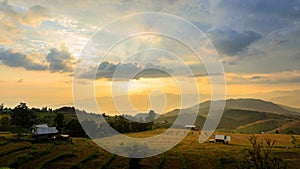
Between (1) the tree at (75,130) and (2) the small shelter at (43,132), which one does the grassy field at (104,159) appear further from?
(1) the tree at (75,130)

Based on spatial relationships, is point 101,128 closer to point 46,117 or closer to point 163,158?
point 46,117

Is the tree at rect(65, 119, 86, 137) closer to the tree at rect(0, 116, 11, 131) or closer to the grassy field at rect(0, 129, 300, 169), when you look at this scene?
the tree at rect(0, 116, 11, 131)

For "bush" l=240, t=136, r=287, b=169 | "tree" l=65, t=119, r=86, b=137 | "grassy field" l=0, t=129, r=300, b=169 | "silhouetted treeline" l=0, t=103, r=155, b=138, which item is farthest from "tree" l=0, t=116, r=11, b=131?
"bush" l=240, t=136, r=287, b=169

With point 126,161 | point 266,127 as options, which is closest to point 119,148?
point 126,161

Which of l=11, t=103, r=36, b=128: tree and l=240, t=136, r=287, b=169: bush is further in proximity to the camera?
l=11, t=103, r=36, b=128: tree

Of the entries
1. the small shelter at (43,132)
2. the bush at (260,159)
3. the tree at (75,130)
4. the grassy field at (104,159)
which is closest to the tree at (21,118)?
the tree at (75,130)

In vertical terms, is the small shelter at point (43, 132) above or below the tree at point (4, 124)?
below

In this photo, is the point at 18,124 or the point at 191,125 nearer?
the point at 18,124

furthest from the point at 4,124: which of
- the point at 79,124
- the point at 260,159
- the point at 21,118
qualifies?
the point at 260,159

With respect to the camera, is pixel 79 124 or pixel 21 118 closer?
pixel 79 124

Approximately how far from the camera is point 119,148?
6197cm

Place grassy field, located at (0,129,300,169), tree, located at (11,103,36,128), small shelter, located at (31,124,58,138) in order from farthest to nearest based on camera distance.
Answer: tree, located at (11,103,36,128) < small shelter, located at (31,124,58,138) < grassy field, located at (0,129,300,169)

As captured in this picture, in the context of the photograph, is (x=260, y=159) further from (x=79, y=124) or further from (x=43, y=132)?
(x=79, y=124)

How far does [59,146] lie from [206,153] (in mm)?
30301
